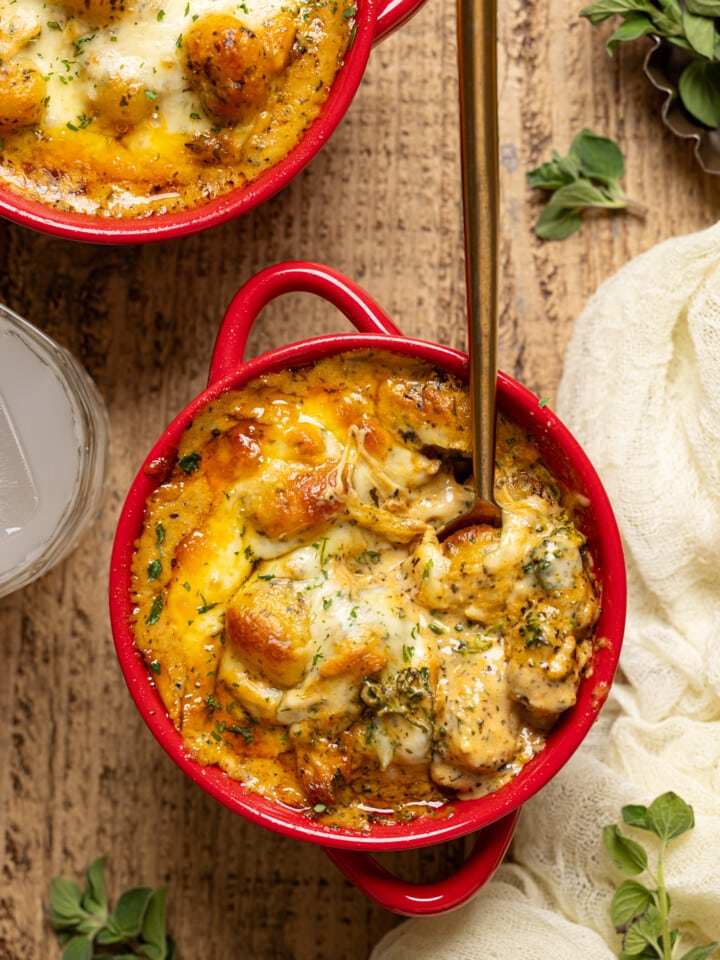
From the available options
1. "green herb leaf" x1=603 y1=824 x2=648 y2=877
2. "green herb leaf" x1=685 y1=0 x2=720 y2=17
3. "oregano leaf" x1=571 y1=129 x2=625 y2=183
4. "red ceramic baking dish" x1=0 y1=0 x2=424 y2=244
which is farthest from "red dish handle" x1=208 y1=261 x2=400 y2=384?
"green herb leaf" x1=603 y1=824 x2=648 y2=877

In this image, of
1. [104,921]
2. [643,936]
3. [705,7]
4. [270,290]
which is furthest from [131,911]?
[705,7]

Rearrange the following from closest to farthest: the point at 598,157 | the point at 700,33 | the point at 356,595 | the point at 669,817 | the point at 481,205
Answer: the point at 481,205
the point at 356,595
the point at 669,817
the point at 700,33
the point at 598,157

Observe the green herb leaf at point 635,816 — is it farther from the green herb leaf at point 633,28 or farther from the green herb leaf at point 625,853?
the green herb leaf at point 633,28

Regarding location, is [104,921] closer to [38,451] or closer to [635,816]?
[38,451]

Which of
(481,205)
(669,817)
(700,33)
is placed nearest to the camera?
(481,205)

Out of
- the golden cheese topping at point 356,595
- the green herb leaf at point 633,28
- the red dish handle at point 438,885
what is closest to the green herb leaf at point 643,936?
the red dish handle at point 438,885

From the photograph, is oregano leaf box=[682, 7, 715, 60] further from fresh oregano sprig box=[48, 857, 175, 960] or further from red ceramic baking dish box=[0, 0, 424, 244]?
fresh oregano sprig box=[48, 857, 175, 960]
